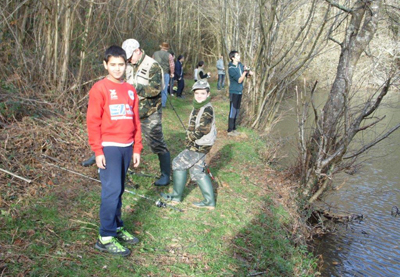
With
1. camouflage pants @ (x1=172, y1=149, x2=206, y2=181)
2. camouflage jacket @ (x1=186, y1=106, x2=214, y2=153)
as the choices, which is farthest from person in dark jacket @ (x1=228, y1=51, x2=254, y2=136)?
camouflage pants @ (x1=172, y1=149, x2=206, y2=181)

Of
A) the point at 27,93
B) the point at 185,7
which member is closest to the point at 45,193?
the point at 27,93

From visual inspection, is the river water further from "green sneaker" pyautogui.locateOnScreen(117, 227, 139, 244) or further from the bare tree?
"green sneaker" pyautogui.locateOnScreen(117, 227, 139, 244)

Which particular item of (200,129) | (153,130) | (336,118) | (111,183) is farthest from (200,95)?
(336,118)

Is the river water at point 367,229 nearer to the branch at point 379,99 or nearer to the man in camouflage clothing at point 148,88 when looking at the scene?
the branch at point 379,99

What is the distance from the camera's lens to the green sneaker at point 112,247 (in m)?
3.68

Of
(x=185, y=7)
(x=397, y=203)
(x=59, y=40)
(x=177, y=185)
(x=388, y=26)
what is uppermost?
(x=185, y=7)

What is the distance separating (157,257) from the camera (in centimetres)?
389

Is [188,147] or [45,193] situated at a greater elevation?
[188,147]

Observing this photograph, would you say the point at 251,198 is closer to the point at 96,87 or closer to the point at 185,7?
the point at 96,87

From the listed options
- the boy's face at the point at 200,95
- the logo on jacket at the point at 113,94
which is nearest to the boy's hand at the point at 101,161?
the logo on jacket at the point at 113,94

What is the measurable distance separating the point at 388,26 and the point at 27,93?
789 centimetres

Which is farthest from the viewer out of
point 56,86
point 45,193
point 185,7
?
point 185,7

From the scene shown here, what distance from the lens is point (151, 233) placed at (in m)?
4.35

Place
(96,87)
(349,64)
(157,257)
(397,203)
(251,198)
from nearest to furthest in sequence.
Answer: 1. (96,87)
2. (157,257)
3. (251,198)
4. (349,64)
5. (397,203)
